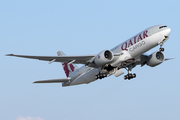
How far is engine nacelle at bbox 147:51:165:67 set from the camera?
47469 millimetres

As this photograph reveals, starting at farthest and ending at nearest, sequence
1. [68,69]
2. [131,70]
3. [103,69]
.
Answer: [68,69]
[131,70]
[103,69]

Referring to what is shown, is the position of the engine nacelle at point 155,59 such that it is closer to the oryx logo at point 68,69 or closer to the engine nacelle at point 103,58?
the engine nacelle at point 103,58

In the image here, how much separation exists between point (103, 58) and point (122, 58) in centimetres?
242

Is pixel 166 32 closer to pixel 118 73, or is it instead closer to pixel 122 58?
pixel 122 58

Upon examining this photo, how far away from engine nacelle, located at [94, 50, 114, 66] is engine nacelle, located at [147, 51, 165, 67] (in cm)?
669

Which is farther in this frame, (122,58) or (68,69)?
(68,69)

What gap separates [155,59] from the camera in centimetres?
4744

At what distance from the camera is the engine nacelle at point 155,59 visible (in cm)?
4747

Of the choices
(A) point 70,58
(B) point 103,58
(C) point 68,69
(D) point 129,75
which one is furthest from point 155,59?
(C) point 68,69

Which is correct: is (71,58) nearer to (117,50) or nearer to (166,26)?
(117,50)

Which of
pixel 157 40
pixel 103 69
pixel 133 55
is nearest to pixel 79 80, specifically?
pixel 103 69

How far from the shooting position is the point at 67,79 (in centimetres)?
5072

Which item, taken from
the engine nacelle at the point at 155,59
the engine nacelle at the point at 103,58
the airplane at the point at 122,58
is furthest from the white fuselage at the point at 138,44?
the engine nacelle at the point at 155,59

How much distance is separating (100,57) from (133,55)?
3.84 metres
